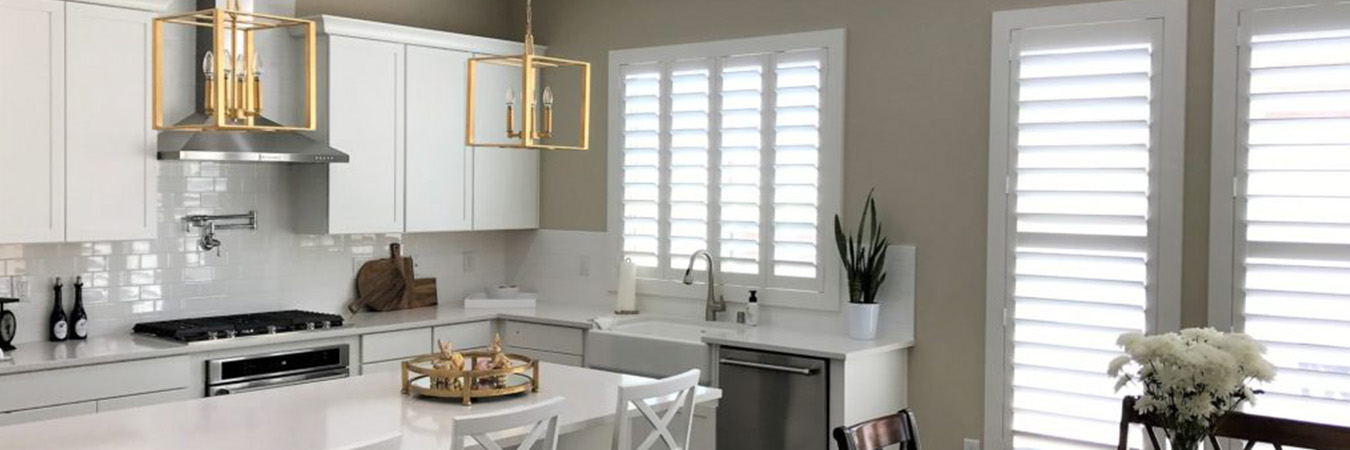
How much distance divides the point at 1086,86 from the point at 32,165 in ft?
13.9

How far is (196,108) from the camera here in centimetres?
560

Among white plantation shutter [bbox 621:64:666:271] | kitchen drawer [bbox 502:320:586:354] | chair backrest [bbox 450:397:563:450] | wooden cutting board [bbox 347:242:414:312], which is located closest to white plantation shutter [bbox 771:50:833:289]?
white plantation shutter [bbox 621:64:666:271]

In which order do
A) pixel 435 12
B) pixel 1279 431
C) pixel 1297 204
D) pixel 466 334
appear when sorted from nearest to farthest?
pixel 1279 431
pixel 1297 204
pixel 466 334
pixel 435 12

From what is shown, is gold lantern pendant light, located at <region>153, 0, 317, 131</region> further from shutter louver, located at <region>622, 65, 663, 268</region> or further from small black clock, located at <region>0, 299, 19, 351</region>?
shutter louver, located at <region>622, 65, 663, 268</region>

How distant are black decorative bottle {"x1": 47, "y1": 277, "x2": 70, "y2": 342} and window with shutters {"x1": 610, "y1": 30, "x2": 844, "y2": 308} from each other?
2.73 meters

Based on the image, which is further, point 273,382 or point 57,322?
point 273,382

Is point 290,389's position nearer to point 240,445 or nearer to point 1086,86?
point 240,445

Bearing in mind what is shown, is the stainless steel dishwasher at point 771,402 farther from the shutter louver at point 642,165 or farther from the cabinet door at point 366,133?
the cabinet door at point 366,133

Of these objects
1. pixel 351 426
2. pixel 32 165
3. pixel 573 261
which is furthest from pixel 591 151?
pixel 351 426

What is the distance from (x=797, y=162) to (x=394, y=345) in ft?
7.09

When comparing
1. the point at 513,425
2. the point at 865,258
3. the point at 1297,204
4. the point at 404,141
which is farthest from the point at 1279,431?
the point at 404,141

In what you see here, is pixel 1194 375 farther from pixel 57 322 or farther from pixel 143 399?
pixel 57 322

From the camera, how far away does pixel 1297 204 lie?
438 centimetres

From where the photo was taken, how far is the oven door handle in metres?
5.21
